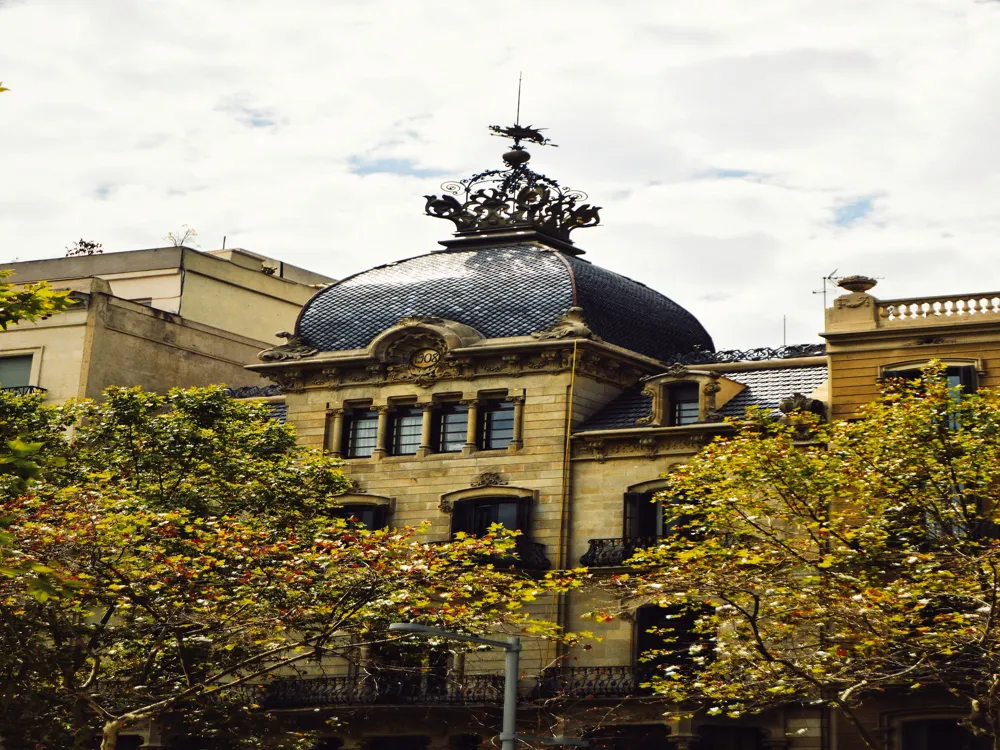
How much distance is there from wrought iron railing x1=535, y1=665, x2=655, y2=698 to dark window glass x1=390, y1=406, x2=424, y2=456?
795 cm

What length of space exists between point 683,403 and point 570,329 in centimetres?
344

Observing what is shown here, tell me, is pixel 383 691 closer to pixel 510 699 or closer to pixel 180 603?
pixel 180 603

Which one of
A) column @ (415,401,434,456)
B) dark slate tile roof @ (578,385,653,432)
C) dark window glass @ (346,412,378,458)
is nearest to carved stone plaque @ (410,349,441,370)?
column @ (415,401,434,456)

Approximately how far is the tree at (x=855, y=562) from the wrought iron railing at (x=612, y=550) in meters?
7.66

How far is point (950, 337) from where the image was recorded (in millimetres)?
45781

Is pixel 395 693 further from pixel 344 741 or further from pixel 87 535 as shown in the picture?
pixel 87 535

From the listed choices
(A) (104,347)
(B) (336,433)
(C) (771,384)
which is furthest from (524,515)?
(A) (104,347)

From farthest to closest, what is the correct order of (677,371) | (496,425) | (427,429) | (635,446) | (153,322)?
(153,322) → (427,429) → (496,425) → (635,446) → (677,371)

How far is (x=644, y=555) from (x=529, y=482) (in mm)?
12019

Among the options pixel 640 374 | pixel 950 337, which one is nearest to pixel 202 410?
pixel 640 374

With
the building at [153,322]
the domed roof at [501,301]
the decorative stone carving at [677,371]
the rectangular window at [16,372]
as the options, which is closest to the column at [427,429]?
the domed roof at [501,301]

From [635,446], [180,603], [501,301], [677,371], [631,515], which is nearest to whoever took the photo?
[180,603]

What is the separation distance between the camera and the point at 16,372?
5875 centimetres

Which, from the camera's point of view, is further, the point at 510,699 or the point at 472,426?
the point at 472,426
